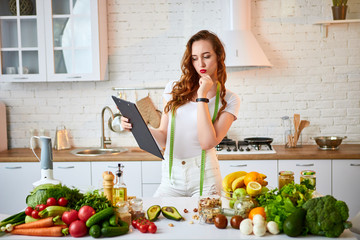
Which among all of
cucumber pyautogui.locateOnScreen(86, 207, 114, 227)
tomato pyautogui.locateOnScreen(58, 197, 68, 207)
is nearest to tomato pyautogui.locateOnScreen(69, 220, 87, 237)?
cucumber pyautogui.locateOnScreen(86, 207, 114, 227)

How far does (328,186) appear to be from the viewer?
3785 mm

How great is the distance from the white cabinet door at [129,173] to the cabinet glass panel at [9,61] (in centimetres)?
132

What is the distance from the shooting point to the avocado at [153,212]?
2.00 m

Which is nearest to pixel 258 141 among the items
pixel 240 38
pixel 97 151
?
pixel 240 38

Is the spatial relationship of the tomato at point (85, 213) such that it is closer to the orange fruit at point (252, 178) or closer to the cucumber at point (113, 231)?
the cucumber at point (113, 231)

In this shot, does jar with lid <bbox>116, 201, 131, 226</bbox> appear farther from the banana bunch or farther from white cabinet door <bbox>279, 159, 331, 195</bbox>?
white cabinet door <bbox>279, 159, 331, 195</bbox>

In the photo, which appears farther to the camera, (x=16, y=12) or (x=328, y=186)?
(x=16, y=12)

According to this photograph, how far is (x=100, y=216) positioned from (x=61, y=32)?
2797 mm

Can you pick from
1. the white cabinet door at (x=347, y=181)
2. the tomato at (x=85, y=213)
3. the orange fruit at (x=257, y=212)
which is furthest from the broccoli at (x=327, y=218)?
the white cabinet door at (x=347, y=181)

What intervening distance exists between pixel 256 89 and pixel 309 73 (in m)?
0.58

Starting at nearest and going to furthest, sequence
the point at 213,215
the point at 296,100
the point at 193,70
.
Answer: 1. the point at 213,215
2. the point at 193,70
3. the point at 296,100

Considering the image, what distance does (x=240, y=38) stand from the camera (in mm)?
4078

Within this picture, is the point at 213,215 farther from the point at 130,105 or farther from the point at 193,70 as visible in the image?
the point at 193,70

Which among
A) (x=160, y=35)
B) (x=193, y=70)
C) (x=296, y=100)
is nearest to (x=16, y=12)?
(x=160, y=35)
